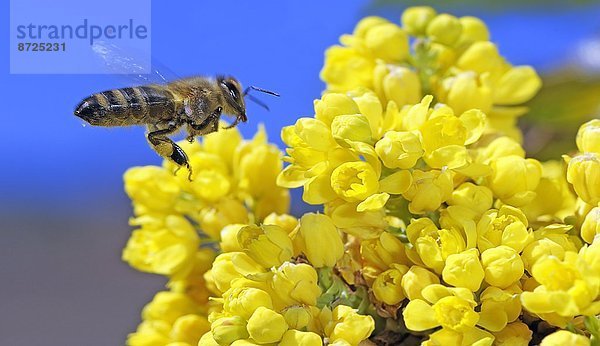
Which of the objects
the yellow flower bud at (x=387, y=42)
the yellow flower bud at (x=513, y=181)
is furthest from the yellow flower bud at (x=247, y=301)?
the yellow flower bud at (x=387, y=42)

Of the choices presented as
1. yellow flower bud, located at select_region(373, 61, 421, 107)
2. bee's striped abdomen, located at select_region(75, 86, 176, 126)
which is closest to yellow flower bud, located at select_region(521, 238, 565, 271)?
yellow flower bud, located at select_region(373, 61, 421, 107)

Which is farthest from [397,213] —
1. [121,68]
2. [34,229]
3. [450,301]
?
[34,229]

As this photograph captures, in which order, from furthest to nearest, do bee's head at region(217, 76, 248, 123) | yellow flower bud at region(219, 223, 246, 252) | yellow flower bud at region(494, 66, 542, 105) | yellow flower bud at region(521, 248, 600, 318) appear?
yellow flower bud at region(494, 66, 542, 105) < bee's head at region(217, 76, 248, 123) < yellow flower bud at region(219, 223, 246, 252) < yellow flower bud at region(521, 248, 600, 318)

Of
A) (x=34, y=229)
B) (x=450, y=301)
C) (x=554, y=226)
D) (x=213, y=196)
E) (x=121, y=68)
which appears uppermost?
(x=34, y=229)

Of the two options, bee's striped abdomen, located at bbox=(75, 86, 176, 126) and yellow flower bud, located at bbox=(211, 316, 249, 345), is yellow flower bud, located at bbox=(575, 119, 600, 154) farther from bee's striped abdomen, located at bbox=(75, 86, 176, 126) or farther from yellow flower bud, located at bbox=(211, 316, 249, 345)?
bee's striped abdomen, located at bbox=(75, 86, 176, 126)

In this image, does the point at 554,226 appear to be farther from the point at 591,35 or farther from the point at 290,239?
the point at 591,35

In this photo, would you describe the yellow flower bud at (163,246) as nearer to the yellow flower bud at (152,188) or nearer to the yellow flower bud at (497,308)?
the yellow flower bud at (152,188)
